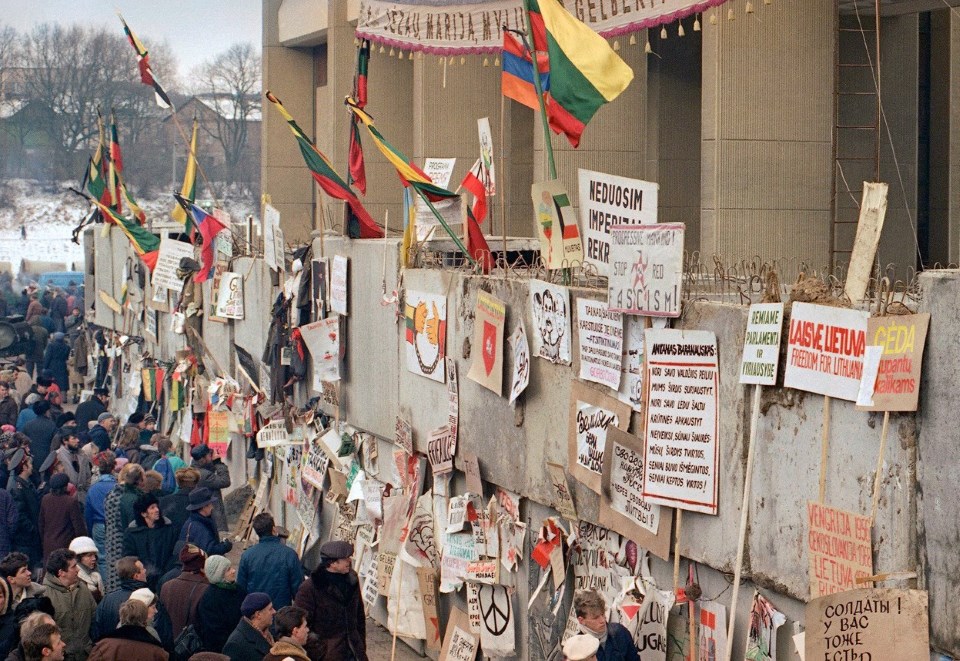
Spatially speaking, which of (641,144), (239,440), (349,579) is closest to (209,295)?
(239,440)

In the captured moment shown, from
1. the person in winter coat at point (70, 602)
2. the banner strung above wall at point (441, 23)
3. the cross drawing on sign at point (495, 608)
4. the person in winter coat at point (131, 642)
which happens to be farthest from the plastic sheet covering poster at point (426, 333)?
the person in winter coat at point (131, 642)

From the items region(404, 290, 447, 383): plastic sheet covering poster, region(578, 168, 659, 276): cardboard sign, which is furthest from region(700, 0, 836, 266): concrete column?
region(578, 168, 659, 276): cardboard sign

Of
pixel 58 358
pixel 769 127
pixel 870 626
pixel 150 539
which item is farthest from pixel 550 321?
pixel 58 358

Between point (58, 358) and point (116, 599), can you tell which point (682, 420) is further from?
point (58, 358)

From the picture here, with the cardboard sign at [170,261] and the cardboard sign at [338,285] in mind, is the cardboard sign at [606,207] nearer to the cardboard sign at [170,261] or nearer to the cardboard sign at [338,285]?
the cardboard sign at [338,285]

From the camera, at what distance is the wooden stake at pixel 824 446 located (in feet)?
24.0

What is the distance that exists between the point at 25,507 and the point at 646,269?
298 inches

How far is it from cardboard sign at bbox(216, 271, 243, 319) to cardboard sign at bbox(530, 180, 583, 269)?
9348 mm

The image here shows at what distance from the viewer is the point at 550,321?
1028 cm

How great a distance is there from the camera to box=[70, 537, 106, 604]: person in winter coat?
10.5 metres

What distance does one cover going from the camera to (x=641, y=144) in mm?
21188

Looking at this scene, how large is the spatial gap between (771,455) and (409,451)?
5749 millimetres

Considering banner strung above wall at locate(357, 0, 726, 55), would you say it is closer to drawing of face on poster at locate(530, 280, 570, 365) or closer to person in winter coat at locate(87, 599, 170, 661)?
drawing of face on poster at locate(530, 280, 570, 365)

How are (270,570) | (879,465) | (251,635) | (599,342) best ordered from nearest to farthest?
(879,465)
(251,635)
(599,342)
(270,570)
